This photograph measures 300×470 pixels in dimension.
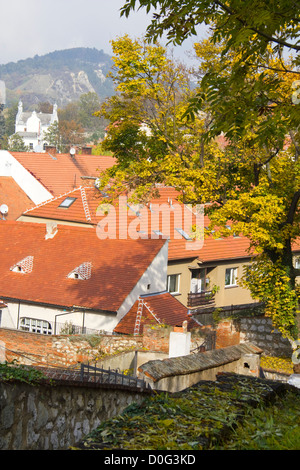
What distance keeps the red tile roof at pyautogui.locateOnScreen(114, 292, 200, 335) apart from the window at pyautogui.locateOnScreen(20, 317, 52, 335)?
3.20 meters

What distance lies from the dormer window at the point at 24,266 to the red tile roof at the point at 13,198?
16.5 metres

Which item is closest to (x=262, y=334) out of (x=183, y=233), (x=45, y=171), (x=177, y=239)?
(x=177, y=239)

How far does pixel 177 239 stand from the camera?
3359 centimetres

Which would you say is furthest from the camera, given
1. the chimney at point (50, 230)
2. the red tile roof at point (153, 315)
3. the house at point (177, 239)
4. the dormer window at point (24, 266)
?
the house at point (177, 239)

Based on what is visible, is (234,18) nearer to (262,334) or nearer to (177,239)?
(262,334)

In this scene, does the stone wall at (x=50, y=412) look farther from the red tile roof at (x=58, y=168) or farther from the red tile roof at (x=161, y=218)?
the red tile roof at (x=58, y=168)

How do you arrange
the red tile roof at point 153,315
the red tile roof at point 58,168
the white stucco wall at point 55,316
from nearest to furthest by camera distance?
the red tile roof at point 153,315, the white stucco wall at point 55,316, the red tile roof at point 58,168

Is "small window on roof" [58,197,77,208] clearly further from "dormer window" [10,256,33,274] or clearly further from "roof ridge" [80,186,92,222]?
"dormer window" [10,256,33,274]

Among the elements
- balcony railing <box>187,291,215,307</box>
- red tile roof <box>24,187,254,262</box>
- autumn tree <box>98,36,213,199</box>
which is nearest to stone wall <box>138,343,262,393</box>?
autumn tree <box>98,36,213,199</box>

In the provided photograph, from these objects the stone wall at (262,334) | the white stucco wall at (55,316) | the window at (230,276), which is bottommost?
the stone wall at (262,334)

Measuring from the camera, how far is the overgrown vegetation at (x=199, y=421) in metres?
4.36

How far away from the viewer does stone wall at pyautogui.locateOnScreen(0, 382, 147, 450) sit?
6.02 m

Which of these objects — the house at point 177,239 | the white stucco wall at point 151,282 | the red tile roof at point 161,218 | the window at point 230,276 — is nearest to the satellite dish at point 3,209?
the house at point 177,239
